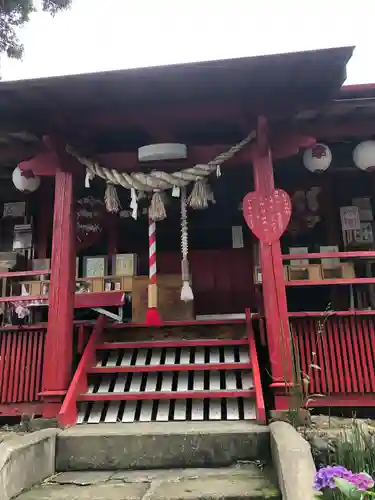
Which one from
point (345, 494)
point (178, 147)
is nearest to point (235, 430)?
point (345, 494)

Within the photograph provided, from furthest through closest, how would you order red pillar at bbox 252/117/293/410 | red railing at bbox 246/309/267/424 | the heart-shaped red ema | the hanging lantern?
the hanging lantern → the heart-shaped red ema → red pillar at bbox 252/117/293/410 → red railing at bbox 246/309/267/424

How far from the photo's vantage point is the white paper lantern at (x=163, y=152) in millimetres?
5277

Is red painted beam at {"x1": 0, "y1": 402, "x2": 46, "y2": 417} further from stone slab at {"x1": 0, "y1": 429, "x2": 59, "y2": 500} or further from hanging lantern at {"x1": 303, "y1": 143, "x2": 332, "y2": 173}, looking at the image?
hanging lantern at {"x1": 303, "y1": 143, "x2": 332, "y2": 173}

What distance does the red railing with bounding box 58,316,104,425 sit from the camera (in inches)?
171

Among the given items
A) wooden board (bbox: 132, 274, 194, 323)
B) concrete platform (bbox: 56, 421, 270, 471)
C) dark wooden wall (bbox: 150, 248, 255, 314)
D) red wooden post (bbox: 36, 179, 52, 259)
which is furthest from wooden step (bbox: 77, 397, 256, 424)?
red wooden post (bbox: 36, 179, 52, 259)

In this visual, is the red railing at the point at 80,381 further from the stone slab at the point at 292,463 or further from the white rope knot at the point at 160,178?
the stone slab at the point at 292,463

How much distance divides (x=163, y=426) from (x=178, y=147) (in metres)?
2.97

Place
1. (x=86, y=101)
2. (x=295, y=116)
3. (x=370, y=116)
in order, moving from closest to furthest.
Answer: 1. (x=86, y=101)
2. (x=295, y=116)
3. (x=370, y=116)

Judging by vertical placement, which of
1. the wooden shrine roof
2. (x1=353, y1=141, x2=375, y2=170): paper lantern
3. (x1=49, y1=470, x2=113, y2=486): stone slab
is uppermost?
the wooden shrine roof

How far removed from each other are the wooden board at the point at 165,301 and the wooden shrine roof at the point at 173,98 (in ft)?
8.98

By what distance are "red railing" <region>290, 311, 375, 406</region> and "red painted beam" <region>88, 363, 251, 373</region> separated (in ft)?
2.48

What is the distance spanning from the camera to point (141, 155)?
5359mm

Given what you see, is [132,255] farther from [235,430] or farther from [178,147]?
[235,430]

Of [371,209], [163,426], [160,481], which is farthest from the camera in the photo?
[371,209]
